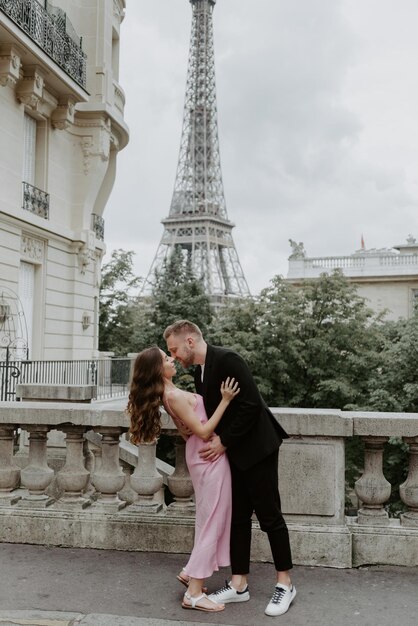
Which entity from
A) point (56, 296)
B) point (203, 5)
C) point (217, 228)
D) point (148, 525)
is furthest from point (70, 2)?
point (203, 5)

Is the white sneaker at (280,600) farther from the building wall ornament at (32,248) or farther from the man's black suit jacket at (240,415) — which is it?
the building wall ornament at (32,248)

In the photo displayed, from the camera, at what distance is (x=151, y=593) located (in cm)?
430

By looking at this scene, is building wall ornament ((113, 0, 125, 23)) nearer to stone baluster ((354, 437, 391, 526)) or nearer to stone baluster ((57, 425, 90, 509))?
stone baluster ((57, 425, 90, 509))

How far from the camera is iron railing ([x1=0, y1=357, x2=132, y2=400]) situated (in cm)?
1616

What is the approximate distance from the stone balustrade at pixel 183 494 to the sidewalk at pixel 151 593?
0.45 feet

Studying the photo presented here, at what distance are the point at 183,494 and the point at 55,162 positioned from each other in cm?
1735

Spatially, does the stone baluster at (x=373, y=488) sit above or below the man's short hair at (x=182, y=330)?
below

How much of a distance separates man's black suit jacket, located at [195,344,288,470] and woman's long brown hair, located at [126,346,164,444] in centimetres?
31

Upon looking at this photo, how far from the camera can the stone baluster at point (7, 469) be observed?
540 cm

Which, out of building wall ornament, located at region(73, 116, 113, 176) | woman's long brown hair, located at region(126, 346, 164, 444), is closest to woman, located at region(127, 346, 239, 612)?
woman's long brown hair, located at region(126, 346, 164, 444)

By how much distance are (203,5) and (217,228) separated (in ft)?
92.0

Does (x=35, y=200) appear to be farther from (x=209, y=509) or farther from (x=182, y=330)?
(x=209, y=509)

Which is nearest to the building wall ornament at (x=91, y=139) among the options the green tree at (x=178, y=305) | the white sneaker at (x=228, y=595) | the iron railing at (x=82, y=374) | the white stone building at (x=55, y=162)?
the white stone building at (x=55, y=162)

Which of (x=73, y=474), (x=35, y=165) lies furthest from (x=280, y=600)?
(x=35, y=165)
